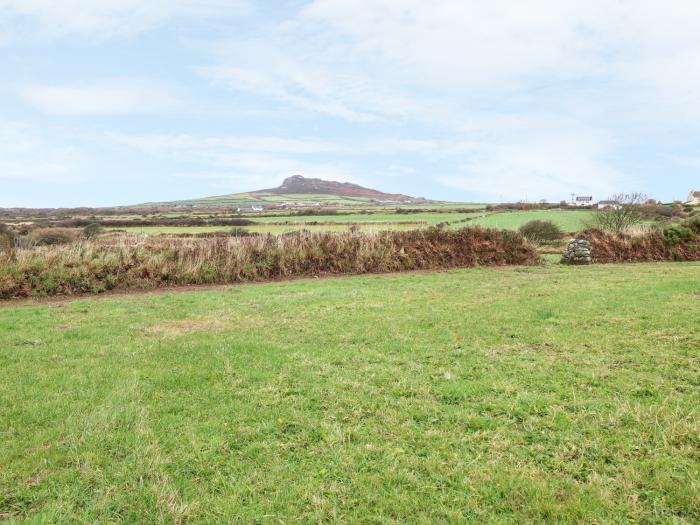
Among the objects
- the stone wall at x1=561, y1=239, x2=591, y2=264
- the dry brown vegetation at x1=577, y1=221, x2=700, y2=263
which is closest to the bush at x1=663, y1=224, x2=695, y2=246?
the dry brown vegetation at x1=577, y1=221, x2=700, y2=263

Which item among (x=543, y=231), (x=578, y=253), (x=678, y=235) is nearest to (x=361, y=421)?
(x=578, y=253)

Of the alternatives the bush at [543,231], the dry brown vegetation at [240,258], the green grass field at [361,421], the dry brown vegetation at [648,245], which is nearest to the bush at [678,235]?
the dry brown vegetation at [648,245]

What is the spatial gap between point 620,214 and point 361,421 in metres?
31.3

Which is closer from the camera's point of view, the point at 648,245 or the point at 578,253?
the point at 578,253

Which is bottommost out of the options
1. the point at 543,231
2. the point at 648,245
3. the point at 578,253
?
the point at 578,253

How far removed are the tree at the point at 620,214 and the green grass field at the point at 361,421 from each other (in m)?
23.7

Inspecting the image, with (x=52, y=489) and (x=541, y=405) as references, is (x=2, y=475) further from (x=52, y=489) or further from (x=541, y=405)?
(x=541, y=405)

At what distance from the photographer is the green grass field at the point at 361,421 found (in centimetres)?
321

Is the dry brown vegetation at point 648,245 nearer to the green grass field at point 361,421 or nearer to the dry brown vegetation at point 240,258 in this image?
the dry brown vegetation at point 240,258

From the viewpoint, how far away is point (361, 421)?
4.41 meters

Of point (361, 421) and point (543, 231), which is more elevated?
point (543, 231)

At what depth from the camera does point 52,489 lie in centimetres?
346

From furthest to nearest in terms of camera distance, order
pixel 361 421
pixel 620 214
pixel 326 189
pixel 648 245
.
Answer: pixel 326 189
pixel 620 214
pixel 648 245
pixel 361 421

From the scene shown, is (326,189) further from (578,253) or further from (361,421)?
(361,421)
